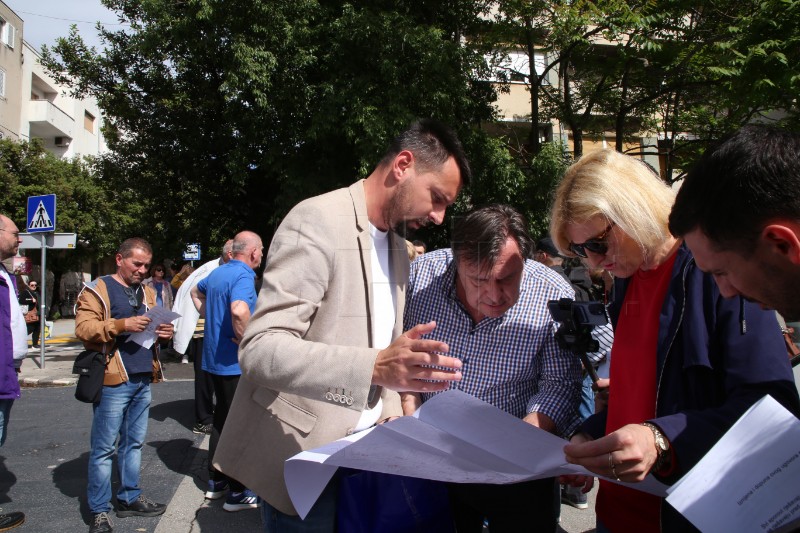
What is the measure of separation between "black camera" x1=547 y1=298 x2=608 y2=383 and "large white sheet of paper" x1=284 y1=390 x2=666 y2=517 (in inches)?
17.1

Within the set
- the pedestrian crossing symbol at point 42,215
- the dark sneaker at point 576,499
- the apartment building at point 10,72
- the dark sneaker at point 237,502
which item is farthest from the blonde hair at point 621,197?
the apartment building at point 10,72

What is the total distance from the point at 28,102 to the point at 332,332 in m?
35.8

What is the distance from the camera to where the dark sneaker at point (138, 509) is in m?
4.38

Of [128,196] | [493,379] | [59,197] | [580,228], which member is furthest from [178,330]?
[59,197]

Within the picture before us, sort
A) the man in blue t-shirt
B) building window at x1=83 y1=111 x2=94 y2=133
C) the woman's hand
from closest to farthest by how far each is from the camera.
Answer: the woman's hand, the man in blue t-shirt, building window at x1=83 y1=111 x2=94 y2=133

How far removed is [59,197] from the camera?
990 inches

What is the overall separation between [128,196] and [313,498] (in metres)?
16.7

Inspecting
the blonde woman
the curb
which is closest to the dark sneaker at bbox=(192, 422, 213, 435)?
the curb

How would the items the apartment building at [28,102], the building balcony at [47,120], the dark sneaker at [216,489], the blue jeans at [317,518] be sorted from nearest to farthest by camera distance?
the blue jeans at [317,518]
the dark sneaker at [216,489]
the apartment building at [28,102]
the building balcony at [47,120]

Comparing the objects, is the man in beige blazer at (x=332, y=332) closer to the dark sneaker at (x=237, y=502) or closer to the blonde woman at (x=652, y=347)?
the blonde woman at (x=652, y=347)

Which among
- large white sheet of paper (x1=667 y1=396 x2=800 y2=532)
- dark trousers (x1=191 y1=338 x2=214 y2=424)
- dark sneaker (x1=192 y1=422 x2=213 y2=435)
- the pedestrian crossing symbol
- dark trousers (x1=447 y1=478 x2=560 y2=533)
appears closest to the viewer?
large white sheet of paper (x1=667 y1=396 x2=800 y2=532)

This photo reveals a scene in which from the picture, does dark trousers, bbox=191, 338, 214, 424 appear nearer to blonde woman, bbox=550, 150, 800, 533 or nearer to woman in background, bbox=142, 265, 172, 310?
blonde woman, bbox=550, 150, 800, 533

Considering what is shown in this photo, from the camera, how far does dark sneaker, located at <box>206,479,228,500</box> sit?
189 inches

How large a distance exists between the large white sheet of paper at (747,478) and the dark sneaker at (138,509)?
14.1 feet
